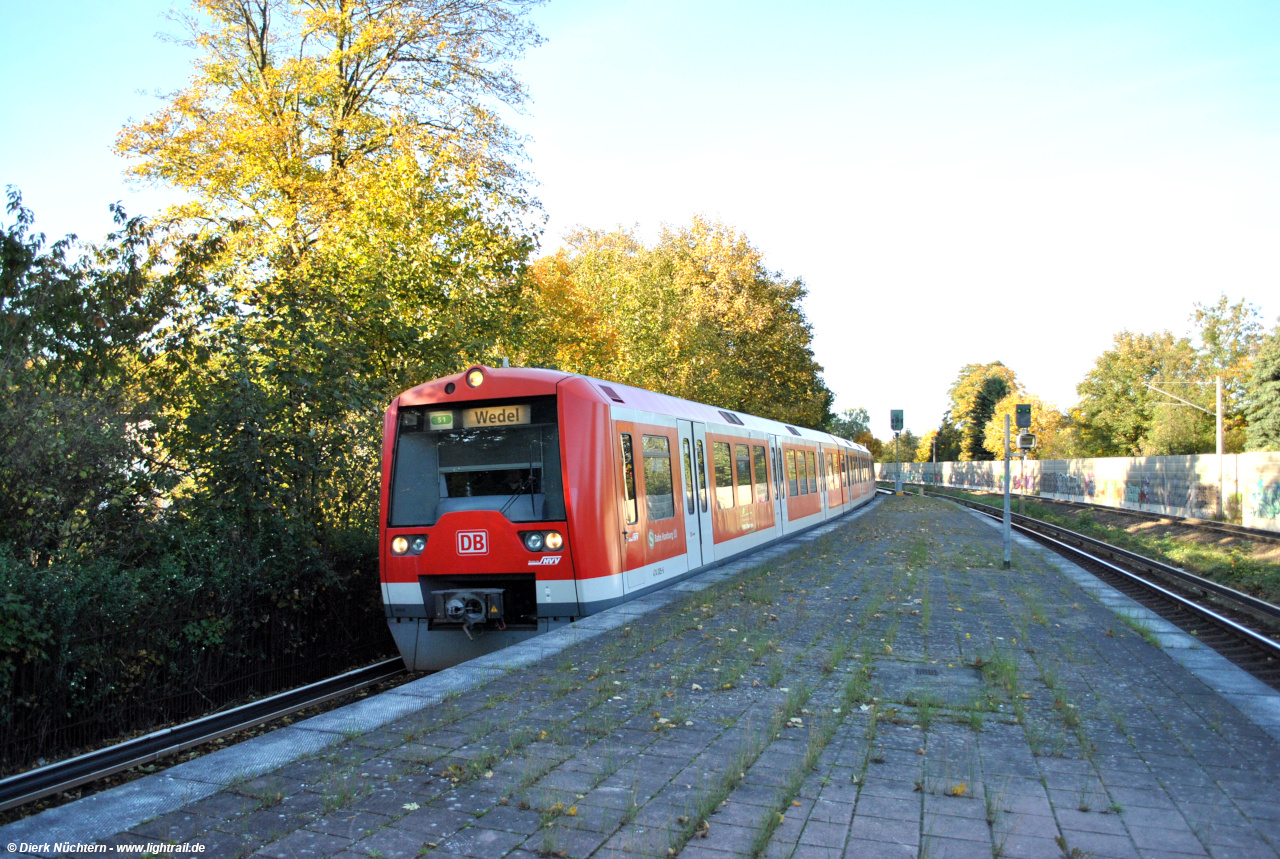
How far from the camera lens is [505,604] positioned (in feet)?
27.9

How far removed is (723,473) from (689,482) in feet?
6.62

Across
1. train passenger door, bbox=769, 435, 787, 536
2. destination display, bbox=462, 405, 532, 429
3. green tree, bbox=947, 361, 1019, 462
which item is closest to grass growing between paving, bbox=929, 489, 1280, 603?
train passenger door, bbox=769, 435, 787, 536

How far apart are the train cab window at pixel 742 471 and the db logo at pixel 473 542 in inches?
291

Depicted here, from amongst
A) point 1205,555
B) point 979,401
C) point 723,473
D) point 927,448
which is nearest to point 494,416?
point 723,473

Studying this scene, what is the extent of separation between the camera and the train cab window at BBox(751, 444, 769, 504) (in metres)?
16.8

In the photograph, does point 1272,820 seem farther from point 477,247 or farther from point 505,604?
point 477,247

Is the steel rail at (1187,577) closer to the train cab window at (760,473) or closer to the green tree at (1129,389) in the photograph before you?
the train cab window at (760,473)

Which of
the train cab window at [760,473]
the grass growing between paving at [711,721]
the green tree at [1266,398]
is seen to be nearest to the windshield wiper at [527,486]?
the grass growing between paving at [711,721]

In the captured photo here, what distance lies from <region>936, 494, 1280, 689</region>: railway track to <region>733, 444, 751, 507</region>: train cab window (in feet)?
20.0

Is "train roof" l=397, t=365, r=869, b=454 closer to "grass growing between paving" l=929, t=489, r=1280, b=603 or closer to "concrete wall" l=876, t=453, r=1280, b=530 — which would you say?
"grass growing between paving" l=929, t=489, r=1280, b=603

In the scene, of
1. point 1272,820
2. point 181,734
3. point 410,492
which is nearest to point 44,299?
point 410,492

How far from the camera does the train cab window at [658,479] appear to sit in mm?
10359

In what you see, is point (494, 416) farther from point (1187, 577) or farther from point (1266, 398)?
point (1266, 398)

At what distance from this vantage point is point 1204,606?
12.4 meters
